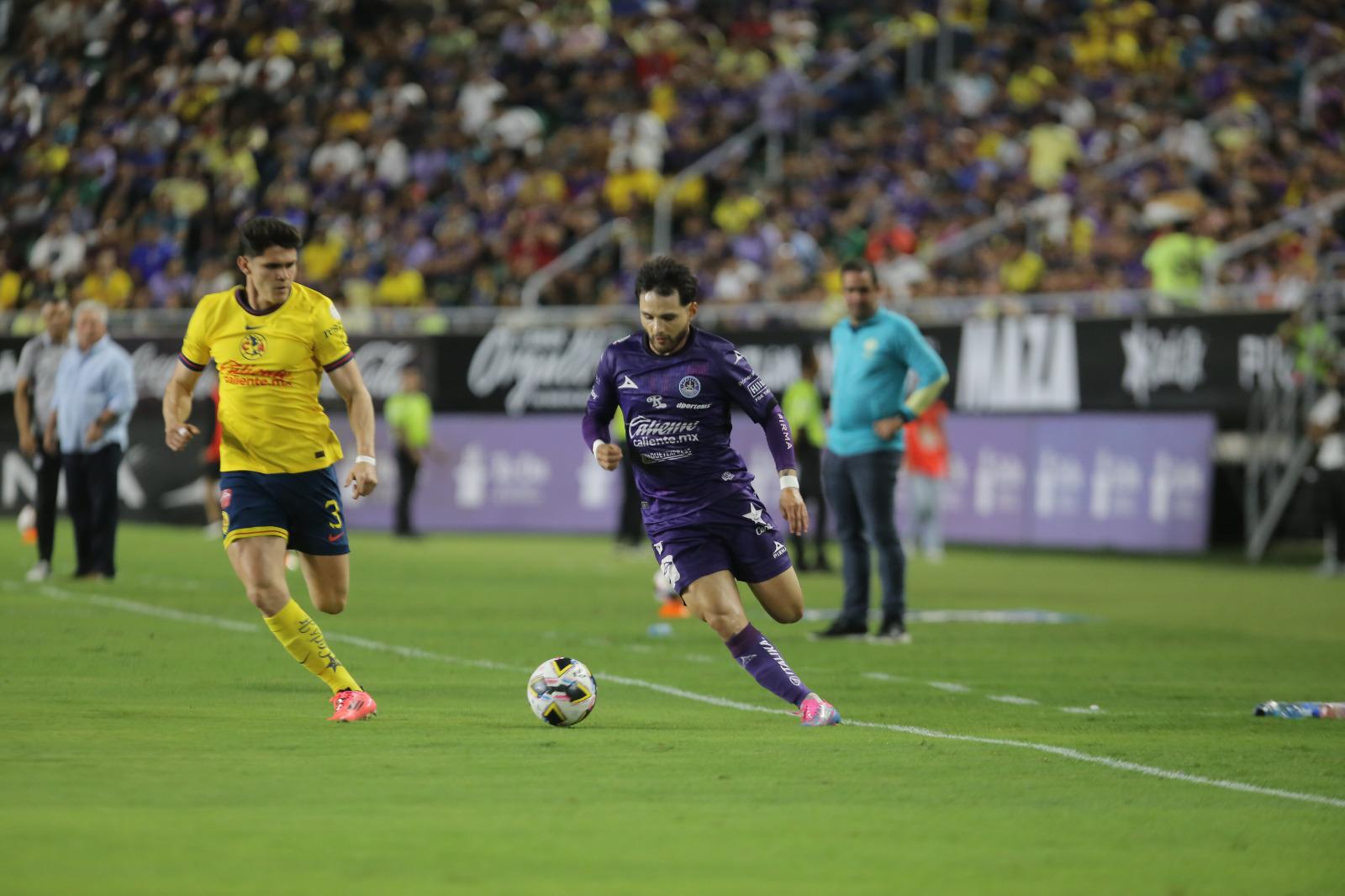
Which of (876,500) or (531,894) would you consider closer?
(531,894)

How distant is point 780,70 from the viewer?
1284 inches

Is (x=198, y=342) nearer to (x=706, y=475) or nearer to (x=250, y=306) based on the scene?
(x=250, y=306)

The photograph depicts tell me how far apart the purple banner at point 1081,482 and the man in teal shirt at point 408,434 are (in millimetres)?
6796

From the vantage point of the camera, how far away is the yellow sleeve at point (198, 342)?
968 cm

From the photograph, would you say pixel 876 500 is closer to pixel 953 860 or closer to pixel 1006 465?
pixel 953 860

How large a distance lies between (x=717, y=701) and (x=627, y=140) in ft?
70.3

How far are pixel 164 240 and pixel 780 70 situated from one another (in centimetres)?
1037

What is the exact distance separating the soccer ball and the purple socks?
707 mm

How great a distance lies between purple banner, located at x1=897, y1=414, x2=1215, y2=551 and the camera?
24.2 meters

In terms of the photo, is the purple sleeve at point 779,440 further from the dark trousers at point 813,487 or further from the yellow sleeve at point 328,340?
the dark trousers at point 813,487

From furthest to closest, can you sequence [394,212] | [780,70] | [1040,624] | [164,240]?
1. [780,70]
2. [394,212]
3. [164,240]
4. [1040,624]

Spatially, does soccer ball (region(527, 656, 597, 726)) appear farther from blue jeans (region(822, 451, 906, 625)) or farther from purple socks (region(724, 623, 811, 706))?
blue jeans (region(822, 451, 906, 625))

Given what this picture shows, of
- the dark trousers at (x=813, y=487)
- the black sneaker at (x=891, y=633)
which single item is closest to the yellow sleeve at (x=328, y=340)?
the black sneaker at (x=891, y=633)

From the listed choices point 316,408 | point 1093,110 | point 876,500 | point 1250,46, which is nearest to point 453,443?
point 1093,110
